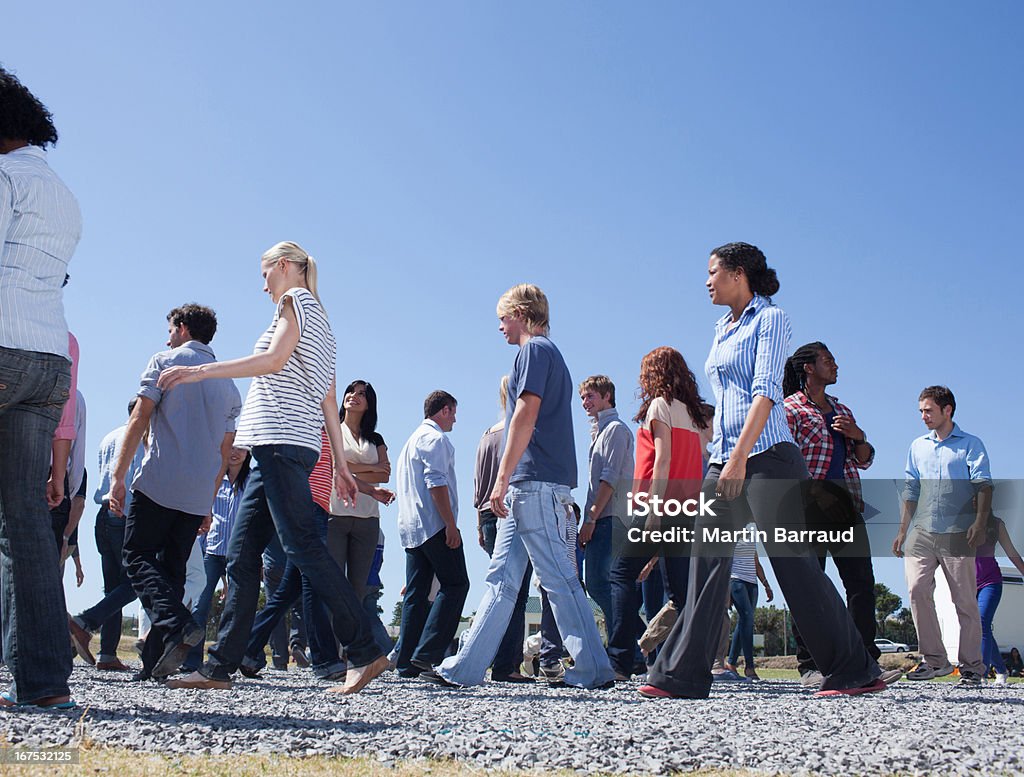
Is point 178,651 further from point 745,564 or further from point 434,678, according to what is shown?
point 745,564

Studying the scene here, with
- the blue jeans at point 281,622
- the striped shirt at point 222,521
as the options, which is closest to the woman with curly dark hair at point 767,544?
the blue jeans at point 281,622

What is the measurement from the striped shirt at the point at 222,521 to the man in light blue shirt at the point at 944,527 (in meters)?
6.24

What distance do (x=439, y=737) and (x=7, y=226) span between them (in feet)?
8.31

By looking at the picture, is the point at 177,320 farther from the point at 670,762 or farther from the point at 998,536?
the point at 998,536

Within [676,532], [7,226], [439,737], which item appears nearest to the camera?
[439,737]

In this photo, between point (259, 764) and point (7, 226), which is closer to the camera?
point (259, 764)

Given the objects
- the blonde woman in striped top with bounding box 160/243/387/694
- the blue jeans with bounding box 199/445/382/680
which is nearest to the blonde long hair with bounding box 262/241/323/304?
the blonde woman in striped top with bounding box 160/243/387/694

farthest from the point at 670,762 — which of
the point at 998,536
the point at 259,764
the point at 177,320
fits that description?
the point at 998,536

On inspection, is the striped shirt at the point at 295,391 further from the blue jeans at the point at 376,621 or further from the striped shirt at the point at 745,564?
the striped shirt at the point at 745,564

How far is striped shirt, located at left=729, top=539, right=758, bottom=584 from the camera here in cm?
971

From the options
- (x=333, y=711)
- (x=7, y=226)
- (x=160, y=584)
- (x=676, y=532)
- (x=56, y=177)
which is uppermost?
(x=56, y=177)

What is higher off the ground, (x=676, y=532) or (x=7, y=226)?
(x=7, y=226)

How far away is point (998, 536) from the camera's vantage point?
946 cm

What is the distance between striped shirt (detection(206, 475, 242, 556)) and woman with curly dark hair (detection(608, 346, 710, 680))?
12.2ft
